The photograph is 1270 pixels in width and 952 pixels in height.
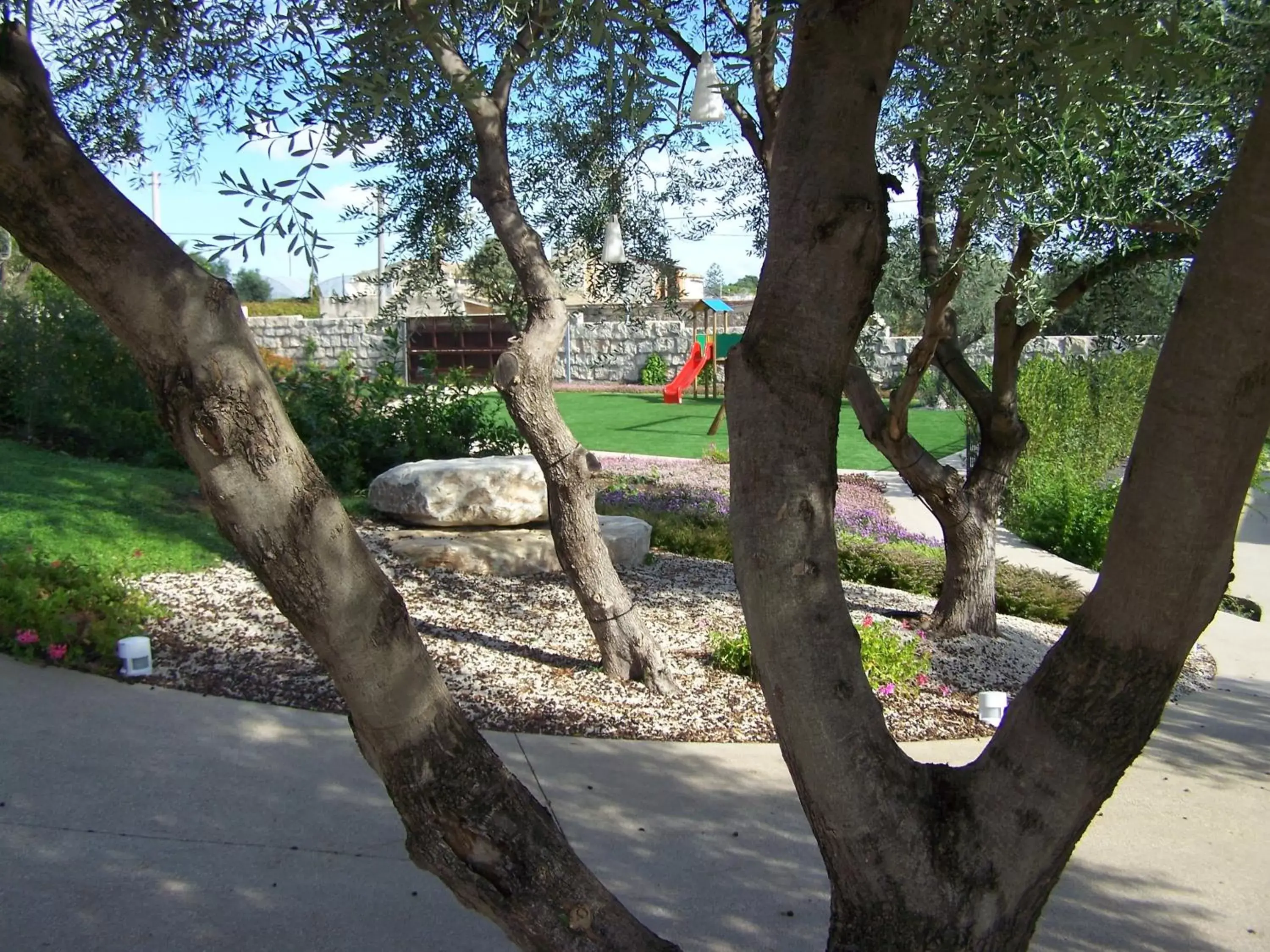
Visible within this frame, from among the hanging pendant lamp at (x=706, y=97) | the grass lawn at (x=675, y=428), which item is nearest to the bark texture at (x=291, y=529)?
the hanging pendant lamp at (x=706, y=97)

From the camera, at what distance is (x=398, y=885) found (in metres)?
3.58

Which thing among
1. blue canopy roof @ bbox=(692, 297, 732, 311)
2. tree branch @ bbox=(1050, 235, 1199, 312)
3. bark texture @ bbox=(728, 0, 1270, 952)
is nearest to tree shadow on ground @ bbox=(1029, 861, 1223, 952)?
bark texture @ bbox=(728, 0, 1270, 952)

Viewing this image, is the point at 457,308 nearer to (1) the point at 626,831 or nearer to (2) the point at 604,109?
(2) the point at 604,109

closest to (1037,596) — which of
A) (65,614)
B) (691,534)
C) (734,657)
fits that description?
(691,534)

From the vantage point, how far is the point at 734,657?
5934 mm

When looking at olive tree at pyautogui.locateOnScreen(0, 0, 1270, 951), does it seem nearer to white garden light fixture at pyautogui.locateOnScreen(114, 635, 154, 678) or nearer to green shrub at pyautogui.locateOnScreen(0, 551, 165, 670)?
white garden light fixture at pyautogui.locateOnScreen(114, 635, 154, 678)

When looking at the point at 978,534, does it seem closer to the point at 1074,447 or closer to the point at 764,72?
the point at 764,72

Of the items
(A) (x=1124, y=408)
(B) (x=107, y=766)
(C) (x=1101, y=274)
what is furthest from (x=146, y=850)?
(A) (x=1124, y=408)

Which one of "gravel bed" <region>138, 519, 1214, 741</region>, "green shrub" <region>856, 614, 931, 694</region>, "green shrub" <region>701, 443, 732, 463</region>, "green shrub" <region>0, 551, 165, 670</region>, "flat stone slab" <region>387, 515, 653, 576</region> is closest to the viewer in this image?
"gravel bed" <region>138, 519, 1214, 741</region>

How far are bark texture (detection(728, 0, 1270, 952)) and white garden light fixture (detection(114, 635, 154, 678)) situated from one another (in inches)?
160

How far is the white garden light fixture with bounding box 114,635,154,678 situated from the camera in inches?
208

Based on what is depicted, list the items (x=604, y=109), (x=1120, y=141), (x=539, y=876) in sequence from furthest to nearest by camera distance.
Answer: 1. (x=604, y=109)
2. (x=1120, y=141)
3. (x=539, y=876)

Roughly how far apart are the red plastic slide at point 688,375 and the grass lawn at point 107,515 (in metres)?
15.2

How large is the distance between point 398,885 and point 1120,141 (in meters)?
4.08
